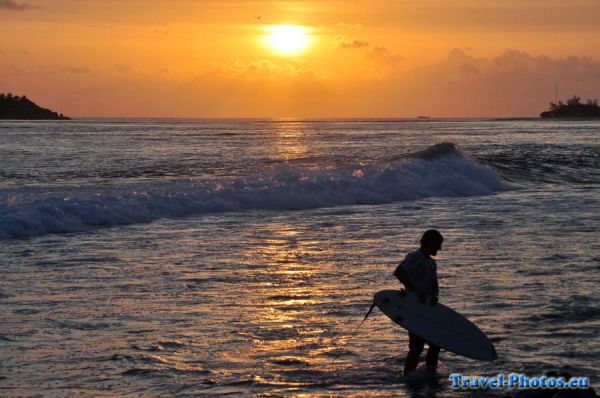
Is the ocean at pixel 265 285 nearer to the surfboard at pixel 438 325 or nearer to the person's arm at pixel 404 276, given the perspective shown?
A: the surfboard at pixel 438 325

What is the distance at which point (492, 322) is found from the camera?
37.4 ft

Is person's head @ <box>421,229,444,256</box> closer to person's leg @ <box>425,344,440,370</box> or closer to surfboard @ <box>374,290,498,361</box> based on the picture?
surfboard @ <box>374,290,498,361</box>

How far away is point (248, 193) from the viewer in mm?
28438

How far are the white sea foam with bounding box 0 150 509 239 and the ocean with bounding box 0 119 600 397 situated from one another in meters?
0.09

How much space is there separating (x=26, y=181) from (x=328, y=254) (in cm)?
2110

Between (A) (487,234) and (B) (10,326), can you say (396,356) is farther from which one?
(A) (487,234)

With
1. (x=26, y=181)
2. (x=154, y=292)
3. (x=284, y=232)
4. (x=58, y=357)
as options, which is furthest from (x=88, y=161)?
(x=58, y=357)

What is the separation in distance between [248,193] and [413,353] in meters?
19.4

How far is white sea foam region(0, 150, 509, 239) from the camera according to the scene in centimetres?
2202

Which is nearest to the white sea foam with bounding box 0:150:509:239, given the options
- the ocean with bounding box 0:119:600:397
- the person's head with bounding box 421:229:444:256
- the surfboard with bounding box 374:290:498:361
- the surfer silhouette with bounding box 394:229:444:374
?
the ocean with bounding box 0:119:600:397

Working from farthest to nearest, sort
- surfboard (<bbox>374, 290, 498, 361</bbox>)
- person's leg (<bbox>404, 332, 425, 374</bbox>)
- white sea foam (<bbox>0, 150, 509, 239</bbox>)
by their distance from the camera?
white sea foam (<bbox>0, 150, 509, 239</bbox>), person's leg (<bbox>404, 332, 425, 374</bbox>), surfboard (<bbox>374, 290, 498, 361</bbox>)

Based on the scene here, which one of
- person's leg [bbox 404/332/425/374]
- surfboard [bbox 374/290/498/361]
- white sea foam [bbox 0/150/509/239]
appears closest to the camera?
surfboard [bbox 374/290/498/361]

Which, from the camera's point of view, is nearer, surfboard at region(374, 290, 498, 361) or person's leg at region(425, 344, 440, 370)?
surfboard at region(374, 290, 498, 361)

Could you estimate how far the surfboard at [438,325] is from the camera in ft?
30.3
